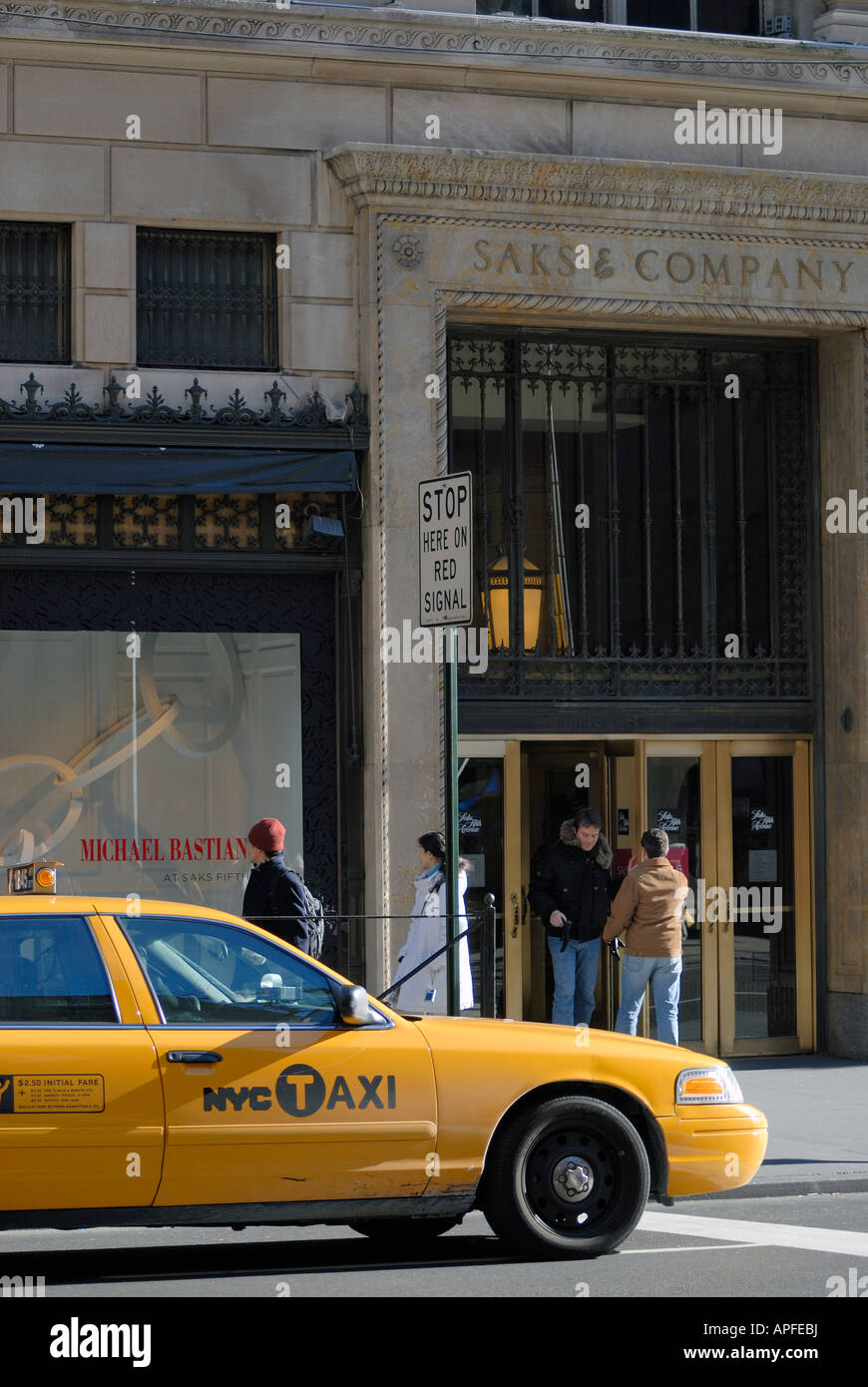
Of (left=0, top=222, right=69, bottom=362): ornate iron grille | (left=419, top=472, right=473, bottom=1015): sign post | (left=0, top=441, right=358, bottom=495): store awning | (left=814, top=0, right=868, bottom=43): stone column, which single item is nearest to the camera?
(left=419, top=472, right=473, bottom=1015): sign post

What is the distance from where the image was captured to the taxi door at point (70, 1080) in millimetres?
Answer: 7496

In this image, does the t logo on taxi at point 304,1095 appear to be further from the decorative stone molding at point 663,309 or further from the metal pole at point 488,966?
the decorative stone molding at point 663,309

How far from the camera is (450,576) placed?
34.2ft

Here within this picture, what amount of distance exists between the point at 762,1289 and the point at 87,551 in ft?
27.9

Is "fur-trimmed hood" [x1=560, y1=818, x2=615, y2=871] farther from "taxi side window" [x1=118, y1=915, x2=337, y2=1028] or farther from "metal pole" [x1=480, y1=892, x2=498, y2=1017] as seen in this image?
"taxi side window" [x1=118, y1=915, x2=337, y2=1028]

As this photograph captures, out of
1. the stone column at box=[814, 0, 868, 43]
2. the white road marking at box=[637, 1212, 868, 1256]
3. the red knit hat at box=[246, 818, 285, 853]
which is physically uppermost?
the stone column at box=[814, 0, 868, 43]

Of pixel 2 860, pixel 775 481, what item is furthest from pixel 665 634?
pixel 2 860

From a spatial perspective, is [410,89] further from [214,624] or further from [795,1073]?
[795,1073]

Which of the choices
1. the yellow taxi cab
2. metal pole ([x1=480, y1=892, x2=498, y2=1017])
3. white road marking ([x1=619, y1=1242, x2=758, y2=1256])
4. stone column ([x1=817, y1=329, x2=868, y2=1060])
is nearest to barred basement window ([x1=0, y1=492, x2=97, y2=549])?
metal pole ([x1=480, y1=892, x2=498, y2=1017])

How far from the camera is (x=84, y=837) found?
14266mm

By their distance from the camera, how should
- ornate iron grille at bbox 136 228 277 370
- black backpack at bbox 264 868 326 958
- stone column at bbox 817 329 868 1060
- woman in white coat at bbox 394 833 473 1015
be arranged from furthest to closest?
stone column at bbox 817 329 868 1060 → ornate iron grille at bbox 136 228 277 370 → woman in white coat at bbox 394 833 473 1015 → black backpack at bbox 264 868 326 958

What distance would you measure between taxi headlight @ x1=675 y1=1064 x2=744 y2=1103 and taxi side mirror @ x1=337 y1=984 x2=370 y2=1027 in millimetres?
1446

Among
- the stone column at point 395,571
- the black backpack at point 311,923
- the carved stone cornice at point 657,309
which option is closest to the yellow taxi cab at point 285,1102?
the black backpack at point 311,923

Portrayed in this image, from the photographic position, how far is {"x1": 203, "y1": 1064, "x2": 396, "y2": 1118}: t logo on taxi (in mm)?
7773
